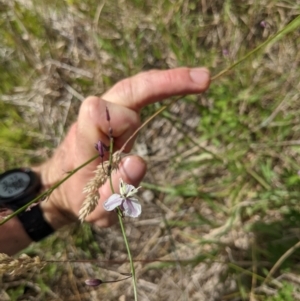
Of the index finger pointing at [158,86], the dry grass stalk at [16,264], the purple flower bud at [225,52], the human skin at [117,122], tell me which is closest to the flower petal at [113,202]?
the dry grass stalk at [16,264]

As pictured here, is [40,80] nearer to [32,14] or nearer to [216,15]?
[32,14]

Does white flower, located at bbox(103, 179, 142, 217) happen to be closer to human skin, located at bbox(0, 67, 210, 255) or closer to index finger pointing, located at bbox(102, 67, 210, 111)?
human skin, located at bbox(0, 67, 210, 255)

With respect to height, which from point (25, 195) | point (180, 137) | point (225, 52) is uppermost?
point (225, 52)

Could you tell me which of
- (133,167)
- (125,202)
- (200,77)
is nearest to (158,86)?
(200,77)

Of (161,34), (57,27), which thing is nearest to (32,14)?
(57,27)

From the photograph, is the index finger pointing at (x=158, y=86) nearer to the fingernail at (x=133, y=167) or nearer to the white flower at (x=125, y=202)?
the fingernail at (x=133, y=167)

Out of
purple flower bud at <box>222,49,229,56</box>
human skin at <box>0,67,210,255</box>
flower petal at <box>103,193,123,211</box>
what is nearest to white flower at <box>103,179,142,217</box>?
flower petal at <box>103,193,123,211</box>

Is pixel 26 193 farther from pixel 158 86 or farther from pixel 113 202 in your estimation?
pixel 113 202
